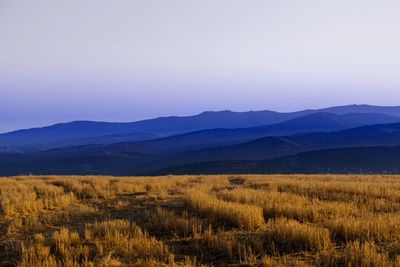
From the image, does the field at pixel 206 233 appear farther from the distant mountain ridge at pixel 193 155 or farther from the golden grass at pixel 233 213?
the distant mountain ridge at pixel 193 155

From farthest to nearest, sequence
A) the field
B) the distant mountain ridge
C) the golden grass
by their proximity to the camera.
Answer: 1. the distant mountain ridge
2. the golden grass
3. the field

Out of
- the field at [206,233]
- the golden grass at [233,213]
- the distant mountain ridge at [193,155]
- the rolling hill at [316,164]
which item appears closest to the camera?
the field at [206,233]

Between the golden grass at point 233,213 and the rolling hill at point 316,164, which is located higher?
the golden grass at point 233,213

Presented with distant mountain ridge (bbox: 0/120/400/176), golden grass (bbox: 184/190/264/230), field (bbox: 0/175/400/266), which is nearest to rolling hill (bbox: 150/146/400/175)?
distant mountain ridge (bbox: 0/120/400/176)

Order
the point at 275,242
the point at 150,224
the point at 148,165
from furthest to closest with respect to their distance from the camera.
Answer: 1. the point at 148,165
2. the point at 150,224
3. the point at 275,242

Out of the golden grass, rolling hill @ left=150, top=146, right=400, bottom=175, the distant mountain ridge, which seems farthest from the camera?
the distant mountain ridge

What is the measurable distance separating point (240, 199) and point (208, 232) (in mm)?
3548

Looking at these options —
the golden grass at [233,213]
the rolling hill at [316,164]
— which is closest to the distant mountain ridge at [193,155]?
the rolling hill at [316,164]

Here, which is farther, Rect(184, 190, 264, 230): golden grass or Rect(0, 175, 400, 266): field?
Rect(184, 190, 264, 230): golden grass

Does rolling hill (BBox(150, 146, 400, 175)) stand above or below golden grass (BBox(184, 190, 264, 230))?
below

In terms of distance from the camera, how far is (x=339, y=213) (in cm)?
918

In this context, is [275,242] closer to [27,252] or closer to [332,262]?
[332,262]

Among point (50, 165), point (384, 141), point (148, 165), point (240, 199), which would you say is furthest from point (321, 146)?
point (240, 199)

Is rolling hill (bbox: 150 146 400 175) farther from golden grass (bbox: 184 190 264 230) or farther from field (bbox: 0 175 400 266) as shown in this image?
golden grass (bbox: 184 190 264 230)
